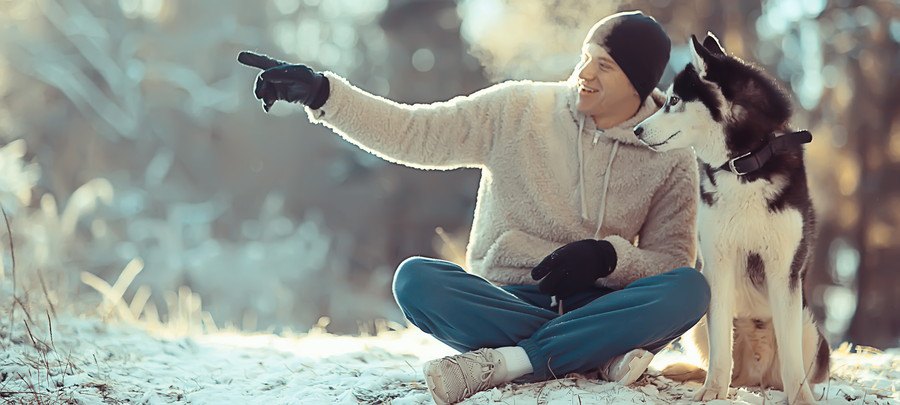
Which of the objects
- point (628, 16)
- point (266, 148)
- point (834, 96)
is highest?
point (266, 148)

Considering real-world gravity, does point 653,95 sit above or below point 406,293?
above

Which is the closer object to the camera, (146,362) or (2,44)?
(146,362)

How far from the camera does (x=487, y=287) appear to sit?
254 centimetres

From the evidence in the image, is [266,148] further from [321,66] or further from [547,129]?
[547,129]

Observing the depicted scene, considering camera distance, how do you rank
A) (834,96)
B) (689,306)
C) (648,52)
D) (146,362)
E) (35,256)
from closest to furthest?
(689,306)
(648,52)
(146,362)
(35,256)
(834,96)

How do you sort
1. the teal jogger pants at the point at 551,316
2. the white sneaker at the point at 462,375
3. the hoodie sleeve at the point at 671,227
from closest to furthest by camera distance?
1. the white sneaker at the point at 462,375
2. the teal jogger pants at the point at 551,316
3. the hoodie sleeve at the point at 671,227

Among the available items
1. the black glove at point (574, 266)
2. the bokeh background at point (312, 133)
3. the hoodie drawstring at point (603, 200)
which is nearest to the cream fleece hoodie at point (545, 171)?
the hoodie drawstring at point (603, 200)

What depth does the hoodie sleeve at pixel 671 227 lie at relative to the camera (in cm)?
264

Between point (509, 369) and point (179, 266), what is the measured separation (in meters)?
10.2

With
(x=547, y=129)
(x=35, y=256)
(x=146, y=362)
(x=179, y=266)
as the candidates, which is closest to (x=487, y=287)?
(x=547, y=129)

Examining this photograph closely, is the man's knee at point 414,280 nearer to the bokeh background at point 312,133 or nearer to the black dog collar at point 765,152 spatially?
the black dog collar at point 765,152

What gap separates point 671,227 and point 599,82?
47 cm

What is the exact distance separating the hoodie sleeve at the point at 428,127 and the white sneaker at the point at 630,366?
2.43ft

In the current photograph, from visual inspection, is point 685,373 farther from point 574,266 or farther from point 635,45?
point 635,45
